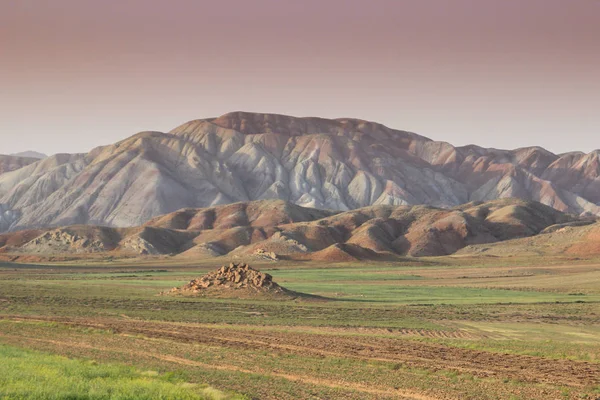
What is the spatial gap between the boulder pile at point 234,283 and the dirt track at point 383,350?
26970 mm

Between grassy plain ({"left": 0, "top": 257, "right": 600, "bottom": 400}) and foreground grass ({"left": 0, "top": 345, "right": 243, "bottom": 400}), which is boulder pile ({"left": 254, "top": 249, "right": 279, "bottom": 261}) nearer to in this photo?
grassy plain ({"left": 0, "top": 257, "right": 600, "bottom": 400})

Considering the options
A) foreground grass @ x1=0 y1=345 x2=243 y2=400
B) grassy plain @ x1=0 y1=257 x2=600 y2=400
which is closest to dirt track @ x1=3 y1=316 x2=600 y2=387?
grassy plain @ x1=0 y1=257 x2=600 y2=400

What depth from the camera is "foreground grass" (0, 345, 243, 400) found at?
18.5m

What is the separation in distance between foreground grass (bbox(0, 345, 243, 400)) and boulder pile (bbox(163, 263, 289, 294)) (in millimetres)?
46607

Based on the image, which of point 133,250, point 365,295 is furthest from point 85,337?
point 133,250

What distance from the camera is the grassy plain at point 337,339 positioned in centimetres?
2530

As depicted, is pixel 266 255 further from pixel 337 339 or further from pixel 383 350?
pixel 383 350

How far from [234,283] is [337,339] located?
124ft

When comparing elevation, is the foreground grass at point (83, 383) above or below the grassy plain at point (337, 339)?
above

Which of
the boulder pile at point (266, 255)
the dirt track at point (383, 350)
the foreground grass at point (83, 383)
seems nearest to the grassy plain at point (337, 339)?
the dirt track at point (383, 350)

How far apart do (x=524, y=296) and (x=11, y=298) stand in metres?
50.7

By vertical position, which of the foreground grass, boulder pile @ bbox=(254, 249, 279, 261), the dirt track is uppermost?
the foreground grass

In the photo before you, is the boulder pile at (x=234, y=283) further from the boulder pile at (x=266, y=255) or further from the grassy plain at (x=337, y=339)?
the boulder pile at (x=266, y=255)

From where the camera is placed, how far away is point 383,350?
3444cm
